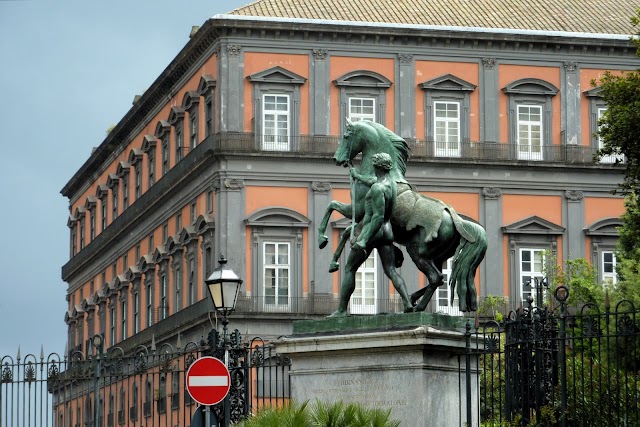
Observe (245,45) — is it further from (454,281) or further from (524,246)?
(454,281)

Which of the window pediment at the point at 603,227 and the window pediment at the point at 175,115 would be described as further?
the window pediment at the point at 175,115

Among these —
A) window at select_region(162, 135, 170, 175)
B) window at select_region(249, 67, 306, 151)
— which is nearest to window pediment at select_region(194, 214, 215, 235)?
window at select_region(249, 67, 306, 151)

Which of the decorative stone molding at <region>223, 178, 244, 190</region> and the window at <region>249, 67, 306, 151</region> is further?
the window at <region>249, 67, 306, 151</region>

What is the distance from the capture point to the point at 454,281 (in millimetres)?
21219

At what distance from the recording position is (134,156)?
228 ft

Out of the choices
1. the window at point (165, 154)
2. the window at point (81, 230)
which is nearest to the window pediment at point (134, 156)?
the window at point (165, 154)

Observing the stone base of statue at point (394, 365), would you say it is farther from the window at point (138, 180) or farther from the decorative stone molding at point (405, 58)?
the window at point (138, 180)

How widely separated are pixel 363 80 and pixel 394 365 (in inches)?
1555

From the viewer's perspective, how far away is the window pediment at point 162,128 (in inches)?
2554

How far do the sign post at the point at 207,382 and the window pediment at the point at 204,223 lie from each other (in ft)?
122

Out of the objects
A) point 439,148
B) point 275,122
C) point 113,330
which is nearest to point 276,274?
point 275,122

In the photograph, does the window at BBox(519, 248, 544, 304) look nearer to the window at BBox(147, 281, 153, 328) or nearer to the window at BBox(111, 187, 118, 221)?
the window at BBox(147, 281, 153, 328)

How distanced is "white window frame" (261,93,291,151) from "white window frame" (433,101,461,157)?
505cm

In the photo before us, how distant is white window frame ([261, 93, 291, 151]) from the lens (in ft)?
192
